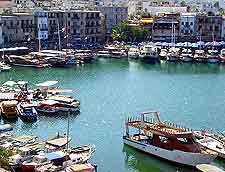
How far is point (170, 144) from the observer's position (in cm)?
2344

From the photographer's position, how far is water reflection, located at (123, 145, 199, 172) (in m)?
22.7

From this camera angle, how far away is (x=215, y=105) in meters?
34.0

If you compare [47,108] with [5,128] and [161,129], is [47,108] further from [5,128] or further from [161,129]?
[161,129]

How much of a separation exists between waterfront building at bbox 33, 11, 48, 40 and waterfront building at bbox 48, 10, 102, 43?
24.3 inches

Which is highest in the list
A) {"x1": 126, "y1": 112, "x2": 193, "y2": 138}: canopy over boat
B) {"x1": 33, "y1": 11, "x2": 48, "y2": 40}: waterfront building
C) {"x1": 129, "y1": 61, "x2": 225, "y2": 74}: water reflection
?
{"x1": 33, "y1": 11, "x2": 48, "y2": 40}: waterfront building

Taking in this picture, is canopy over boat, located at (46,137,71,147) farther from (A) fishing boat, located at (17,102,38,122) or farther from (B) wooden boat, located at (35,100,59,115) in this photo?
(B) wooden boat, located at (35,100,59,115)

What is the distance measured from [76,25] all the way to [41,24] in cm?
453

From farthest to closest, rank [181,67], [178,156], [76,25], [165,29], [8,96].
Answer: [165,29] → [76,25] → [181,67] → [8,96] → [178,156]

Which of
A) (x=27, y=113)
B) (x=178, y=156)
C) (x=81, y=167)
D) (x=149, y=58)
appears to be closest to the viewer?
(x=81, y=167)

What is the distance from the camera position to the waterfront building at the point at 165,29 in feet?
211

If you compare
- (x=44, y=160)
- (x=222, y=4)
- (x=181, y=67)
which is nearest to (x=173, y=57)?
(x=181, y=67)

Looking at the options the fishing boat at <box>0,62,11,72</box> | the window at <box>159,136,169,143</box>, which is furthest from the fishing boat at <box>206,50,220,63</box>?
the window at <box>159,136,169,143</box>

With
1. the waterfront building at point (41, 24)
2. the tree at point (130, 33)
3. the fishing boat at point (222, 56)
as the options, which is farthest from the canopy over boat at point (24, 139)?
the tree at point (130, 33)

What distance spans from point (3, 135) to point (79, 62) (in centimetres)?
2832
